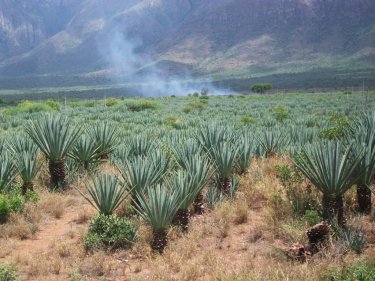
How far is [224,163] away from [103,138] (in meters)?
3.28

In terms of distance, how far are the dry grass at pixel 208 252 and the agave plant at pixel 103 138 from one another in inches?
103

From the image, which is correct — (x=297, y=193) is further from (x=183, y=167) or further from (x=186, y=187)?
(x=183, y=167)

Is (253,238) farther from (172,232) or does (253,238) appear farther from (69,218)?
(69,218)

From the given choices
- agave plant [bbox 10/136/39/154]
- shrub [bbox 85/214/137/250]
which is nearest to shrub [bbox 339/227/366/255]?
shrub [bbox 85/214/137/250]

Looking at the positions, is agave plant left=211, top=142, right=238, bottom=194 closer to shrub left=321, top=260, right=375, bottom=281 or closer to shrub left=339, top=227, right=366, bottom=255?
shrub left=339, top=227, right=366, bottom=255

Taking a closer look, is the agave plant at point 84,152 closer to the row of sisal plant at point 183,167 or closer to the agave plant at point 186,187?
the row of sisal plant at point 183,167

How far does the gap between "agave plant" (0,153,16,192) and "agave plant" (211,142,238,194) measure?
3272 mm

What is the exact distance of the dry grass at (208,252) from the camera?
4660mm

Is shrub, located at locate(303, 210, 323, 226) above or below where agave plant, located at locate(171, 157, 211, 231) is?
below

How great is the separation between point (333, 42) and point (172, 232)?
147102mm

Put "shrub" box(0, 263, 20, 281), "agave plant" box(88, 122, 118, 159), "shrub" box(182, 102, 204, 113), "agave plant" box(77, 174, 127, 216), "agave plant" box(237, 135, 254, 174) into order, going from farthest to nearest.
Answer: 1. "shrub" box(182, 102, 204, 113)
2. "agave plant" box(88, 122, 118, 159)
3. "agave plant" box(237, 135, 254, 174)
4. "agave plant" box(77, 174, 127, 216)
5. "shrub" box(0, 263, 20, 281)

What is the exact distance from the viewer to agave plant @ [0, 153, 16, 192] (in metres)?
7.11

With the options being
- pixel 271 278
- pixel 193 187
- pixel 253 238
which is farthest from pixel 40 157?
pixel 271 278

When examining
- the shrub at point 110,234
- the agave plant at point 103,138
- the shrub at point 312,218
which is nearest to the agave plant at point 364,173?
the shrub at point 312,218
